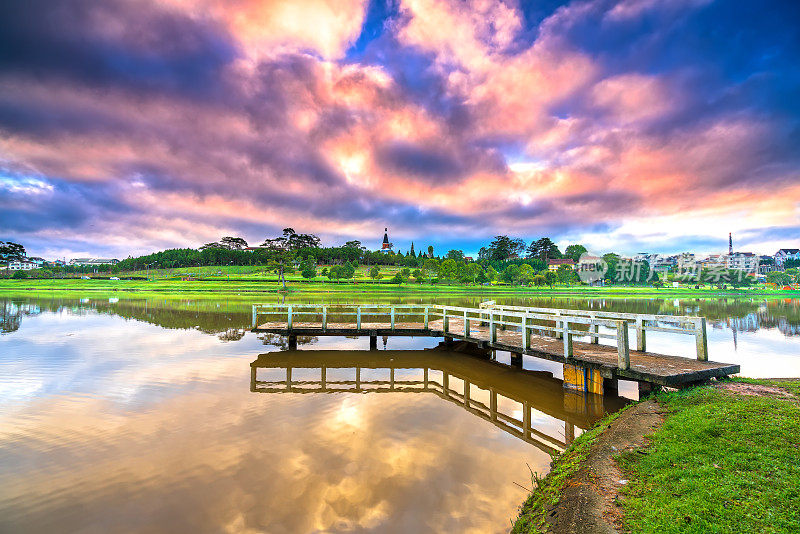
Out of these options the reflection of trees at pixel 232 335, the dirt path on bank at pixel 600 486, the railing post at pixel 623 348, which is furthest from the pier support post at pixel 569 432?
the reflection of trees at pixel 232 335

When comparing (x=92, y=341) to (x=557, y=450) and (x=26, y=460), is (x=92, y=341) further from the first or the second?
(x=557, y=450)

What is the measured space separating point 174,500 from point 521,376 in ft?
38.3

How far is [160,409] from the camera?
992 centimetres

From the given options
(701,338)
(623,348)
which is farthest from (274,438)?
(701,338)

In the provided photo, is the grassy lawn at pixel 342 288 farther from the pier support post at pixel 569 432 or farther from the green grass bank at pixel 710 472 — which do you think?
the green grass bank at pixel 710 472

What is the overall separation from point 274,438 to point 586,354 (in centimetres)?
1025

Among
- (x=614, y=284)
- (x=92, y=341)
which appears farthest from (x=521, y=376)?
(x=614, y=284)

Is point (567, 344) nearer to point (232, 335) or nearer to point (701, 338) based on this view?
point (701, 338)

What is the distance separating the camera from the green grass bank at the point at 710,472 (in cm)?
411

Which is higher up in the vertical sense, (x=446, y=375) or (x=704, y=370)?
(x=704, y=370)

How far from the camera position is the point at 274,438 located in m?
8.17

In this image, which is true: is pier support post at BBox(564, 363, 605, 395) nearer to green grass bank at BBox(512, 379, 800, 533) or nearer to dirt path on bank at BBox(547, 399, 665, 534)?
green grass bank at BBox(512, 379, 800, 533)

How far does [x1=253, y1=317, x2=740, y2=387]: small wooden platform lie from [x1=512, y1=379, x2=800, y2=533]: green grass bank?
59.5 inches

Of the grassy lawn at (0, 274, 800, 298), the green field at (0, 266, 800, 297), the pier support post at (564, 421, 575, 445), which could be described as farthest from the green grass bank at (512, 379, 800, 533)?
the green field at (0, 266, 800, 297)
